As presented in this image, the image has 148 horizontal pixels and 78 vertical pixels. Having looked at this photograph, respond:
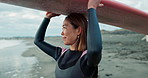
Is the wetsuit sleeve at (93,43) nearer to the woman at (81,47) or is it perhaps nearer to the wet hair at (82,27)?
the woman at (81,47)

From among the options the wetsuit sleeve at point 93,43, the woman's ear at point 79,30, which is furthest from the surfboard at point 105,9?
the wetsuit sleeve at point 93,43

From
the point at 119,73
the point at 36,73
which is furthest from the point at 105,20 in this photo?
the point at 36,73

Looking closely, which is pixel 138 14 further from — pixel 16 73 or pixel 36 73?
pixel 16 73

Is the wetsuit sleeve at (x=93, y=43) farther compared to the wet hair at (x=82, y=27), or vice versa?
the wet hair at (x=82, y=27)

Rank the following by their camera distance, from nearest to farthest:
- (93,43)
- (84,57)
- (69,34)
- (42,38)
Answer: (93,43), (84,57), (69,34), (42,38)

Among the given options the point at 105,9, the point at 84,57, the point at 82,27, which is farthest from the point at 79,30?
the point at 105,9

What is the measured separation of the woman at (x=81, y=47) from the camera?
1264mm

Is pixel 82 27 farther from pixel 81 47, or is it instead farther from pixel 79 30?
pixel 81 47

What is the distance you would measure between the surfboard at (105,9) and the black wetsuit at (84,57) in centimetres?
28

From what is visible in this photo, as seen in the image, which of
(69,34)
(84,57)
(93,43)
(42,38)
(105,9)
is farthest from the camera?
(42,38)

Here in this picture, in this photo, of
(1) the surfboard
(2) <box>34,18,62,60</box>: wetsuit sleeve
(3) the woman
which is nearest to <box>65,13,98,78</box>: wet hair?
(3) the woman

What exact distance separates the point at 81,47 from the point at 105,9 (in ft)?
1.46

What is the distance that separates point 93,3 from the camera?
53.1 inches

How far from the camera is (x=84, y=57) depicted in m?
1.40
